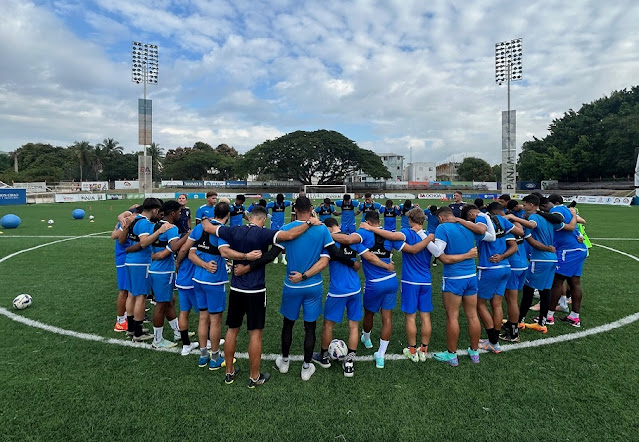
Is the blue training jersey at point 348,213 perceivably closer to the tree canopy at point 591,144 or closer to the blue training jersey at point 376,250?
the blue training jersey at point 376,250

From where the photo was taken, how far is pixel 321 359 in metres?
4.71

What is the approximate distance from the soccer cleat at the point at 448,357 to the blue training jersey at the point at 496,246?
127 cm

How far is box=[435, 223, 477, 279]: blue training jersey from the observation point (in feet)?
15.1

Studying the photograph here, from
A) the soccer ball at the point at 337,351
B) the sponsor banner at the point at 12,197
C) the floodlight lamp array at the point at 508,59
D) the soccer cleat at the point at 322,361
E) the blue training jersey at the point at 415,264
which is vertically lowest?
the soccer cleat at the point at 322,361

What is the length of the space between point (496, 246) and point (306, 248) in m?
2.78

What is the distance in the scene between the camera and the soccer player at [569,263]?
6.09 metres

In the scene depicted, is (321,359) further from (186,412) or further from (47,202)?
(47,202)

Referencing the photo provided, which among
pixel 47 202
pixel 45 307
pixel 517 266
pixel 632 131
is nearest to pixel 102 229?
pixel 45 307

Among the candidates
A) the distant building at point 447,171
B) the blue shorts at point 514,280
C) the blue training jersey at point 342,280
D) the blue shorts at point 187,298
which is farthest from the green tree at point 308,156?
the distant building at point 447,171

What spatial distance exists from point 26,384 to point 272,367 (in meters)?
2.87

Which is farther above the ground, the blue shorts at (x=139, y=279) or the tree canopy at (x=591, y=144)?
the tree canopy at (x=591, y=144)

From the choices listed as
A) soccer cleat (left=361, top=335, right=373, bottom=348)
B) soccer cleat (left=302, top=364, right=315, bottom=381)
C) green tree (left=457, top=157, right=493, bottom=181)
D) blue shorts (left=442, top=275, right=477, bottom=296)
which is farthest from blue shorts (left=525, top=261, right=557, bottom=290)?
green tree (left=457, top=157, right=493, bottom=181)

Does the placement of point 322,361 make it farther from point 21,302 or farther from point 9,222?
point 9,222

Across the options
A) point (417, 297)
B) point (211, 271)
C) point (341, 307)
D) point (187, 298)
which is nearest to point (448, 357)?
point (417, 297)
